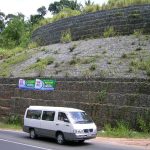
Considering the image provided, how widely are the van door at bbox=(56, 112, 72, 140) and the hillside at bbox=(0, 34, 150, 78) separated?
684cm

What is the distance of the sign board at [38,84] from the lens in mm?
29219

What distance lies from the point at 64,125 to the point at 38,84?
35.1 ft

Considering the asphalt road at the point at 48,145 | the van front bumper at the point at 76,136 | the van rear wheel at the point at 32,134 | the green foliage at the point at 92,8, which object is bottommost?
the asphalt road at the point at 48,145

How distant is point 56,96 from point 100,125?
15.9 ft

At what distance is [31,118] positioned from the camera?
74.4 feet

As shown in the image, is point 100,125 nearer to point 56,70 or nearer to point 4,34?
point 56,70

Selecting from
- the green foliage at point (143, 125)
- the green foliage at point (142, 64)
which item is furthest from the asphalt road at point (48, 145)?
the green foliage at point (142, 64)

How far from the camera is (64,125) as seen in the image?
19.9 meters

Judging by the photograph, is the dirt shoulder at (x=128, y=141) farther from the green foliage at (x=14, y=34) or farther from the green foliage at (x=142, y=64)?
the green foliage at (x=14, y=34)

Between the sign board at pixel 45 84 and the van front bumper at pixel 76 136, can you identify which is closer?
the van front bumper at pixel 76 136

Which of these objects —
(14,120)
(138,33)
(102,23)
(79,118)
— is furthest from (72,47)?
(79,118)

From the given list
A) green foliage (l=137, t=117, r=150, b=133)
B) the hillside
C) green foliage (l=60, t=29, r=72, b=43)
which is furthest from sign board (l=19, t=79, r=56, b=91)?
green foliage (l=137, t=117, r=150, b=133)

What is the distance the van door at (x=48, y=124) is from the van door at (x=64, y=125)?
1.40ft

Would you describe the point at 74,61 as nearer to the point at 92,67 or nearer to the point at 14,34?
the point at 92,67
